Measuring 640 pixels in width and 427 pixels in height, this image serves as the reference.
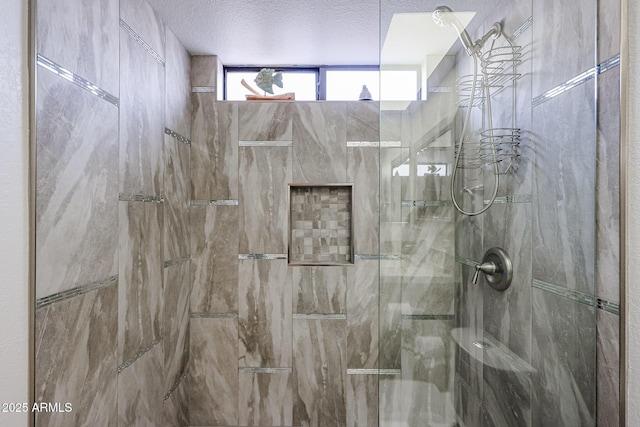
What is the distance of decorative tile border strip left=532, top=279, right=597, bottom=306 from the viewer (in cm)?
118

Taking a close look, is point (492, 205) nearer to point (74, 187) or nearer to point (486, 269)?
point (486, 269)

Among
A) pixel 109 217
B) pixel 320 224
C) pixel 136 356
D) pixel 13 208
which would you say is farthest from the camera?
pixel 320 224

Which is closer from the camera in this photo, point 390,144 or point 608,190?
point 608,190

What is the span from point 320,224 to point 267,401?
1275mm

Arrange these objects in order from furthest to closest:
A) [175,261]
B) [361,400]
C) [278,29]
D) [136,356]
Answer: [361,400] → [175,261] → [278,29] → [136,356]

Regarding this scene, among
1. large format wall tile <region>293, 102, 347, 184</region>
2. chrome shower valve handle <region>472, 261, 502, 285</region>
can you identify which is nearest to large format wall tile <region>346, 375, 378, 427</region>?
large format wall tile <region>293, 102, 347, 184</region>

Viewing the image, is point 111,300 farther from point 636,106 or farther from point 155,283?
point 636,106

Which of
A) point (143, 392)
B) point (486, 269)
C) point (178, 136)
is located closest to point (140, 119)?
point (178, 136)

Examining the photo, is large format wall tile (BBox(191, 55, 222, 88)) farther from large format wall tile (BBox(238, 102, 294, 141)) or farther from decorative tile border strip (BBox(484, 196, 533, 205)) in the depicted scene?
decorative tile border strip (BBox(484, 196, 533, 205))

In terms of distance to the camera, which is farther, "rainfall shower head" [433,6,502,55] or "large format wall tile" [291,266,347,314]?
"large format wall tile" [291,266,347,314]

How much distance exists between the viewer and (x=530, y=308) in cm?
125

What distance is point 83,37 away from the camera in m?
1.36

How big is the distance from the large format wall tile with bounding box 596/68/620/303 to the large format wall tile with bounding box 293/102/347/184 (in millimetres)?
1544

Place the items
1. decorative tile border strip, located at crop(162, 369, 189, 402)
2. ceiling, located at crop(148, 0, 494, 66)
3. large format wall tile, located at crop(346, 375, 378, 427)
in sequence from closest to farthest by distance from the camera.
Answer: ceiling, located at crop(148, 0, 494, 66)
decorative tile border strip, located at crop(162, 369, 189, 402)
large format wall tile, located at crop(346, 375, 378, 427)
